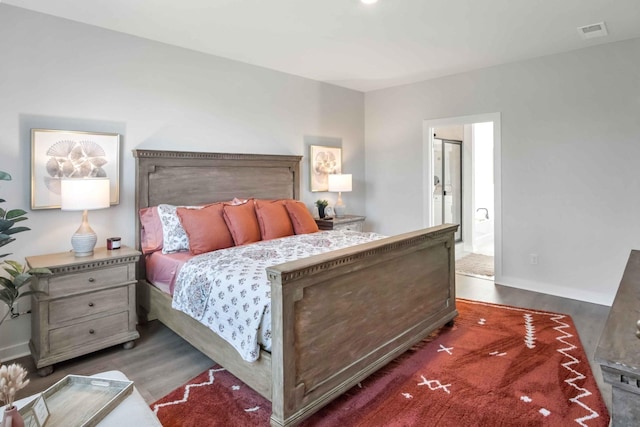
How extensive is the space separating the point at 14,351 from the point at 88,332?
649 mm

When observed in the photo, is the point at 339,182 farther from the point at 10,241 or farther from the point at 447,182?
the point at 10,241

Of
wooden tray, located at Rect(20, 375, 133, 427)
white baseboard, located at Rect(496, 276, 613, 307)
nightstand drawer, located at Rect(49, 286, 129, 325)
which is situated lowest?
white baseboard, located at Rect(496, 276, 613, 307)

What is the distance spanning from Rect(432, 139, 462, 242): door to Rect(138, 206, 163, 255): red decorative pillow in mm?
4165

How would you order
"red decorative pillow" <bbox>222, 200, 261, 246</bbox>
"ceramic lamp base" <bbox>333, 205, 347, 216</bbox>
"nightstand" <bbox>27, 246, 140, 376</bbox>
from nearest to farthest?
"nightstand" <bbox>27, 246, 140, 376</bbox>, "red decorative pillow" <bbox>222, 200, 261, 246</bbox>, "ceramic lamp base" <bbox>333, 205, 347, 216</bbox>

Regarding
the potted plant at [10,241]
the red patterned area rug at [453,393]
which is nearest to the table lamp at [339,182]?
the red patterned area rug at [453,393]

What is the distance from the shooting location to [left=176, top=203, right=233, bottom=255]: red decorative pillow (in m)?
3.02

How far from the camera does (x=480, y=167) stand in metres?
7.94

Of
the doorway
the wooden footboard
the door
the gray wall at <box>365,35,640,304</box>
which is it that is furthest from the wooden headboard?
the door

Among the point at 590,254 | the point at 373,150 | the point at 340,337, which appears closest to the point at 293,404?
the point at 340,337

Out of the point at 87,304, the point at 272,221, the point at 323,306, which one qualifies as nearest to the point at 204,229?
the point at 272,221

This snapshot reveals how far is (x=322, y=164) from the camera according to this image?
16.4ft

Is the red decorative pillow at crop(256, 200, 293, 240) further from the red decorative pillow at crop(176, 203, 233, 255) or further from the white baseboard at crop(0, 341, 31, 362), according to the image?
the white baseboard at crop(0, 341, 31, 362)

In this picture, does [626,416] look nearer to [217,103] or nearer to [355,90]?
[217,103]

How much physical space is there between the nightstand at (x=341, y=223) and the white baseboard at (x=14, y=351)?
9.79ft
